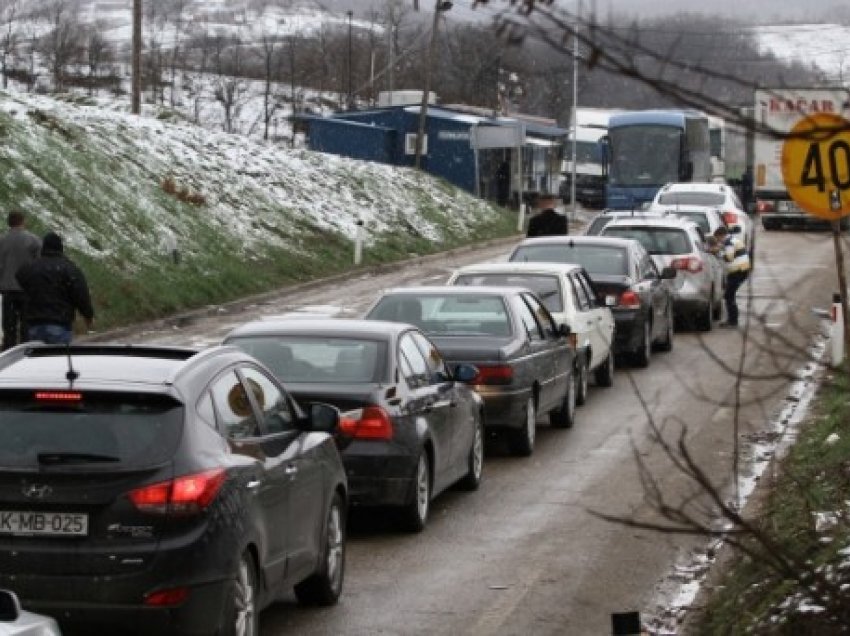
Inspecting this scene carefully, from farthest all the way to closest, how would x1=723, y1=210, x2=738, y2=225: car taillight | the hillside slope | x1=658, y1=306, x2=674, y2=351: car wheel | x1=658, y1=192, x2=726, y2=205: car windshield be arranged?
x1=658, y1=192, x2=726, y2=205: car windshield
x1=723, y1=210, x2=738, y2=225: car taillight
the hillside slope
x1=658, y1=306, x2=674, y2=351: car wheel

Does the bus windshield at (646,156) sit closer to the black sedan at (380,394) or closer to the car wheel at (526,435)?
the car wheel at (526,435)

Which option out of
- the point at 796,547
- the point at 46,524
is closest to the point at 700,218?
the point at 796,547

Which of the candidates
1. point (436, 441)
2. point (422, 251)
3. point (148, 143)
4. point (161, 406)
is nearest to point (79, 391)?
point (161, 406)

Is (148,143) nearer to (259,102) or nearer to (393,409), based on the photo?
(393,409)

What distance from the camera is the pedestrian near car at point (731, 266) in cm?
2784

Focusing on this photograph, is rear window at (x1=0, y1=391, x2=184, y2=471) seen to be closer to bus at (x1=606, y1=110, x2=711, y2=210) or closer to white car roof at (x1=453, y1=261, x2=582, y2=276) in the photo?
white car roof at (x1=453, y1=261, x2=582, y2=276)

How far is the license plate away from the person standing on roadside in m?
12.6

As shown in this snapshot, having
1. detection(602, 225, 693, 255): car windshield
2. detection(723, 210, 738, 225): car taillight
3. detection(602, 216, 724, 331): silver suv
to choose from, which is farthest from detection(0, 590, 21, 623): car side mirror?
detection(723, 210, 738, 225): car taillight

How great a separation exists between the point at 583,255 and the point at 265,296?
1259 cm

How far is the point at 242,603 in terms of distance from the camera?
851cm

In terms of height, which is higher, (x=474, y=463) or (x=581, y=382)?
(x=474, y=463)

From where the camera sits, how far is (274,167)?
4784cm

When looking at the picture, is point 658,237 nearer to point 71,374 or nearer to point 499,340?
point 499,340

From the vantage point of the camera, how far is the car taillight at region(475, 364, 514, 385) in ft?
52.2
